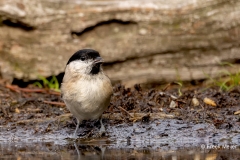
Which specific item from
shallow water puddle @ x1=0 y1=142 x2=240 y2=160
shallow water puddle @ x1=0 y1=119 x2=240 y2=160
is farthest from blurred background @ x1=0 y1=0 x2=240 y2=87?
shallow water puddle @ x1=0 y1=142 x2=240 y2=160

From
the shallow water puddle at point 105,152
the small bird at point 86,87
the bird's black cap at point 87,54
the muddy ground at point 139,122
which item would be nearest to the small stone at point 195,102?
the muddy ground at point 139,122

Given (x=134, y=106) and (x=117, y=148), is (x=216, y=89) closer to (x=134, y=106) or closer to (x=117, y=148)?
(x=134, y=106)

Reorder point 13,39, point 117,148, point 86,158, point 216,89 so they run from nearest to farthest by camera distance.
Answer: point 86,158
point 117,148
point 216,89
point 13,39

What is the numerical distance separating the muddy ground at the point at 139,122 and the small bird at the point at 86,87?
430mm

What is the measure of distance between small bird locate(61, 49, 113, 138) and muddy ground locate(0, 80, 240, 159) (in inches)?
16.9

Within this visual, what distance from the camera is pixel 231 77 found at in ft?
25.9

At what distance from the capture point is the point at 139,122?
260 inches

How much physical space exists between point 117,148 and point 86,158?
647mm

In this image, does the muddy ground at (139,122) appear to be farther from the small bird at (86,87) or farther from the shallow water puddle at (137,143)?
the small bird at (86,87)

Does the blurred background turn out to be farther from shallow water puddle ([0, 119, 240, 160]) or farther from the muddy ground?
shallow water puddle ([0, 119, 240, 160])

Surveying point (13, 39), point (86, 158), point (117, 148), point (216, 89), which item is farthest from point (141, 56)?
point (86, 158)

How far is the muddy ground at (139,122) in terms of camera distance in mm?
6090

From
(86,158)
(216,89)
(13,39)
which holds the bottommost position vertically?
(86,158)

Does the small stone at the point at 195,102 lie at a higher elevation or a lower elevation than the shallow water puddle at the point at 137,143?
higher
